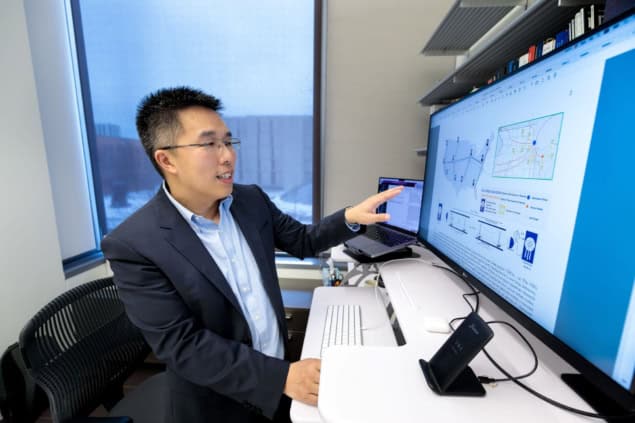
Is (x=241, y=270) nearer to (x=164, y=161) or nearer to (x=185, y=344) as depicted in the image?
(x=185, y=344)

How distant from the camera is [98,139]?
6.90 feet

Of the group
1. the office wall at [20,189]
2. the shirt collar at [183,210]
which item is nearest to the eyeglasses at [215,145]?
the shirt collar at [183,210]

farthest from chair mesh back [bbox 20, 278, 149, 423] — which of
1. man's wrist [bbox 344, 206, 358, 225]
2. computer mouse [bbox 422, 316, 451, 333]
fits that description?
computer mouse [bbox 422, 316, 451, 333]

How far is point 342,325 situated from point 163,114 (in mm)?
899

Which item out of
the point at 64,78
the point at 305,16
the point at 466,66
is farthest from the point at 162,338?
the point at 64,78

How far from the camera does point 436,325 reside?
0.68 m

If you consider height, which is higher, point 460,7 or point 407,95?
point 460,7

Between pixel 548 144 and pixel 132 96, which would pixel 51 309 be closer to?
pixel 548 144

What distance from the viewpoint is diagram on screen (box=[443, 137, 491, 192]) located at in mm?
731

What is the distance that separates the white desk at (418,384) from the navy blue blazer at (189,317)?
0.17 meters

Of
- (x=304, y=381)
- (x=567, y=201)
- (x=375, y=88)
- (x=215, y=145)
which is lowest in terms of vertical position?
(x=304, y=381)

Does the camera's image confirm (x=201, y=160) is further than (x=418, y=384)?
Yes

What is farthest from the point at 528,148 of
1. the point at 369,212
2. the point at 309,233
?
the point at 309,233

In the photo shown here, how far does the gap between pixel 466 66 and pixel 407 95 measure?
2.58 feet
